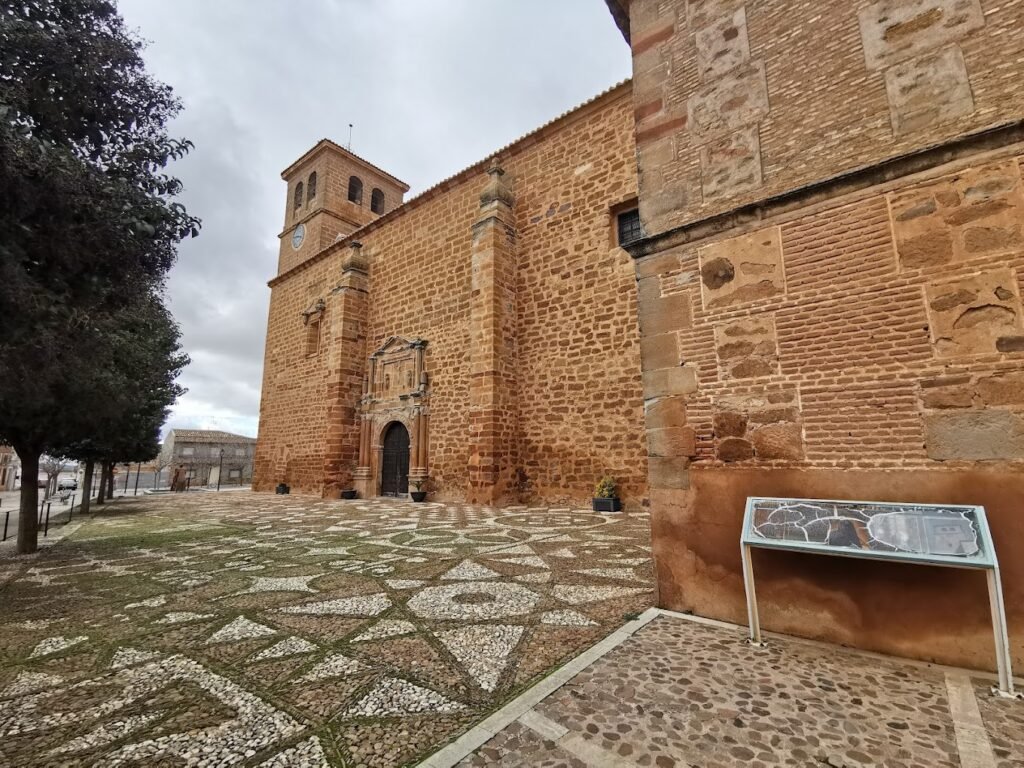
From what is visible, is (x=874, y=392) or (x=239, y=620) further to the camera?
(x=239, y=620)

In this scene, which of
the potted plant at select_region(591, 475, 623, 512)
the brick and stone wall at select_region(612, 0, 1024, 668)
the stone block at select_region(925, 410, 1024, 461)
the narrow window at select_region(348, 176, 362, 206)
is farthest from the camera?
the narrow window at select_region(348, 176, 362, 206)

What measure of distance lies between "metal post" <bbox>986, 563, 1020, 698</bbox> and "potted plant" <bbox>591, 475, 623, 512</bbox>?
22.3 feet

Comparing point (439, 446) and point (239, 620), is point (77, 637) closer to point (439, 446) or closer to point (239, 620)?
point (239, 620)

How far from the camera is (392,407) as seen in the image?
13.4 meters

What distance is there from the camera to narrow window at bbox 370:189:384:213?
22172 mm

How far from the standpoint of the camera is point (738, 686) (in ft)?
6.95

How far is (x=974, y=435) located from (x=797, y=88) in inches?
98.6

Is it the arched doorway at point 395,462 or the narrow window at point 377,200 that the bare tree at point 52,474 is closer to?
the arched doorway at point 395,462

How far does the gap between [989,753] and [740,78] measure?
159 inches

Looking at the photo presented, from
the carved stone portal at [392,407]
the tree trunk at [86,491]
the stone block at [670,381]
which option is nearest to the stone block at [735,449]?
the stone block at [670,381]

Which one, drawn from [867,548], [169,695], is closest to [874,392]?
[867,548]

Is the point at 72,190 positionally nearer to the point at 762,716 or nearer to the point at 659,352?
the point at 659,352

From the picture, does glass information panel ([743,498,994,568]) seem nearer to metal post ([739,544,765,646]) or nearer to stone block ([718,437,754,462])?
metal post ([739,544,765,646])

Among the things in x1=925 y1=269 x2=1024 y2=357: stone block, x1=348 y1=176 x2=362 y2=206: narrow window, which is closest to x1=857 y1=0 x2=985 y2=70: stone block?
x1=925 y1=269 x2=1024 y2=357: stone block
